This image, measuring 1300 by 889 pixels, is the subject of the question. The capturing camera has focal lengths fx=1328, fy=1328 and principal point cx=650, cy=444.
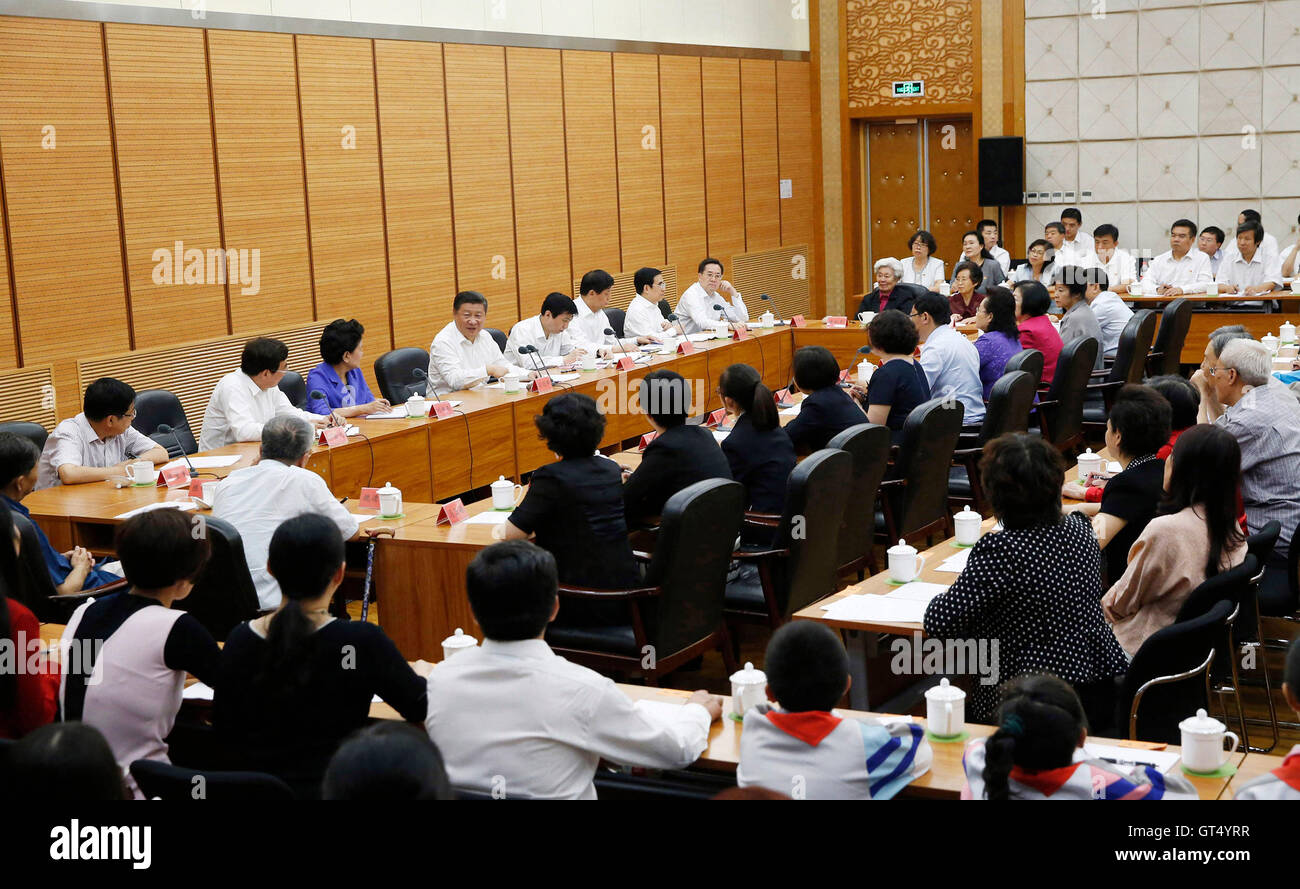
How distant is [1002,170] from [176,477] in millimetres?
8836

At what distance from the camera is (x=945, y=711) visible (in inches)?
106

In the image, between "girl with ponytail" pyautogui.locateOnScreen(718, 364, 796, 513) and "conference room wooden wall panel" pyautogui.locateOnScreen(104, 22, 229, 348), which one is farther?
"conference room wooden wall panel" pyautogui.locateOnScreen(104, 22, 229, 348)

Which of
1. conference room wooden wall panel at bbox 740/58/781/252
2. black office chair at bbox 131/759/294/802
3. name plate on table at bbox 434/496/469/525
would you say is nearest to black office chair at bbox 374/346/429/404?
name plate on table at bbox 434/496/469/525

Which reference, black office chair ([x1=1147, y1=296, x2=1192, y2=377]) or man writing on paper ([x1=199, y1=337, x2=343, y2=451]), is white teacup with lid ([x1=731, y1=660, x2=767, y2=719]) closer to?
man writing on paper ([x1=199, y1=337, x2=343, y2=451])

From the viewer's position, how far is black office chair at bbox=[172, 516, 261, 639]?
3816 millimetres

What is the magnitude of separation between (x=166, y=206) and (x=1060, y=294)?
4976 millimetres

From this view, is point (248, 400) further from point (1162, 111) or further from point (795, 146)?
point (1162, 111)

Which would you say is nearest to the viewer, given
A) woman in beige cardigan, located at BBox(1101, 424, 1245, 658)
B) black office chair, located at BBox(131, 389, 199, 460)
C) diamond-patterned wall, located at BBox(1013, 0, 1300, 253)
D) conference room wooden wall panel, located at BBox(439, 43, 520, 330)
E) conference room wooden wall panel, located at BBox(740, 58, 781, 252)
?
woman in beige cardigan, located at BBox(1101, 424, 1245, 658)

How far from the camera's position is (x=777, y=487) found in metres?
4.73

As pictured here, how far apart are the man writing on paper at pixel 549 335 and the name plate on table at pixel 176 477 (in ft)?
8.87

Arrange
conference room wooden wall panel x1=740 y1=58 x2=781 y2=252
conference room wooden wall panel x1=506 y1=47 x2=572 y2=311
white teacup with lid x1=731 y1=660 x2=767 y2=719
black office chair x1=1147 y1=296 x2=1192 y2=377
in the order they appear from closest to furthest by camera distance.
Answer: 1. white teacup with lid x1=731 y1=660 x2=767 y2=719
2. black office chair x1=1147 y1=296 x2=1192 y2=377
3. conference room wooden wall panel x1=506 y1=47 x2=572 y2=311
4. conference room wooden wall panel x1=740 y1=58 x2=781 y2=252

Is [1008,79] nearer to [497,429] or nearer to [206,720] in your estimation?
[497,429]

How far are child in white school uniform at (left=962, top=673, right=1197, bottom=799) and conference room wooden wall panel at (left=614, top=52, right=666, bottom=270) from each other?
28.6 ft

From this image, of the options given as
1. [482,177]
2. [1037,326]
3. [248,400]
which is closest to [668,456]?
[248,400]
